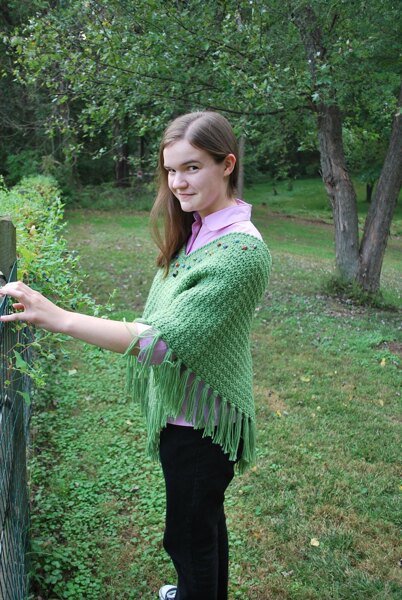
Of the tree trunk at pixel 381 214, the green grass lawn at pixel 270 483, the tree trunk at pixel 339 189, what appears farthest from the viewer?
the tree trunk at pixel 339 189

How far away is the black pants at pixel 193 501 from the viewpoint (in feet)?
6.15

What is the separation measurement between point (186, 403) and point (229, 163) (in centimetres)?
83

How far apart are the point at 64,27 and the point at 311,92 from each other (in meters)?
3.12

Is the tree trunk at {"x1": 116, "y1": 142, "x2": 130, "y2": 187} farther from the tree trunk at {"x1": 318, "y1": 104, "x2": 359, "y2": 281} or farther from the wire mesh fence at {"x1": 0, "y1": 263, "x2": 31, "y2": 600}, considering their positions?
the wire mesh fence at {"x1": 0, "y1": 263, "x2": 31, "y2": 600}

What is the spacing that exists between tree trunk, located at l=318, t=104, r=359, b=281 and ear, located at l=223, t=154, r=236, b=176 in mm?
6430

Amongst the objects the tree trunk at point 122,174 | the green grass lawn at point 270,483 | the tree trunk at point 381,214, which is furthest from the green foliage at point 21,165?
the green grass lawn at point 270,483

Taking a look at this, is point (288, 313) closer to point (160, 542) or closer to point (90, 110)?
point (90, 110)

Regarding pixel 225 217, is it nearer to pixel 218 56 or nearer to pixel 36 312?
pixel 36 312

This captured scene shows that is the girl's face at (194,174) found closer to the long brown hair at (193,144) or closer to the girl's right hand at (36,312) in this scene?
the long brown hair at (193,144)

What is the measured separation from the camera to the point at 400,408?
15.2ft

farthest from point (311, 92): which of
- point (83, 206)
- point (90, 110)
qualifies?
point (83, 206)

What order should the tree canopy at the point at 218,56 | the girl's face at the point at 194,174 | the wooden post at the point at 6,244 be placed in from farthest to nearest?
the tree canopy at the point at 218,56 → the wooden post at the point at 6,244 → the girl's face at the point at 194,174

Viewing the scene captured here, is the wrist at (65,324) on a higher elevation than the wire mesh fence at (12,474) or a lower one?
higher

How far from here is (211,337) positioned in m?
1.68
